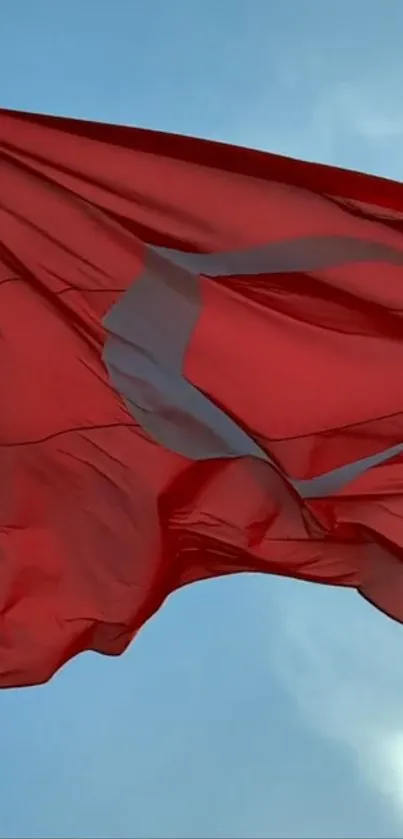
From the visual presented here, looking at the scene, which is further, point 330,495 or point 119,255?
point 119,255

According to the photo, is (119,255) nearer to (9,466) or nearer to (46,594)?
(9,466)

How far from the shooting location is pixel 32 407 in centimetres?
684

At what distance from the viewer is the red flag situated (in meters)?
6.49

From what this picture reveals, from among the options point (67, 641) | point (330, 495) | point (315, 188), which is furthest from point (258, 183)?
point (67, 641)

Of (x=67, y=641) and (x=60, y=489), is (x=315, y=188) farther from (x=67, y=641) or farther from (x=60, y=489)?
(x=67, y=641)

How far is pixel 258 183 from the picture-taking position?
6559 millimetres

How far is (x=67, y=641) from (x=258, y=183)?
2.79 meters

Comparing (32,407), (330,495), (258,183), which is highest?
(258,183)

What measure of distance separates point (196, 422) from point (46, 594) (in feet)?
4.29

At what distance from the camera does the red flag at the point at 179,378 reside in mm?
6488

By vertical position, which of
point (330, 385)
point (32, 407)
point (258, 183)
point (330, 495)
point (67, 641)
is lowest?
point (67, 641)

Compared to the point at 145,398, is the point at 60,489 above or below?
below

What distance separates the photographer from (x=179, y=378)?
22.2 feet

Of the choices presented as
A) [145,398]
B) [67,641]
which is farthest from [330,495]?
[67,641]
